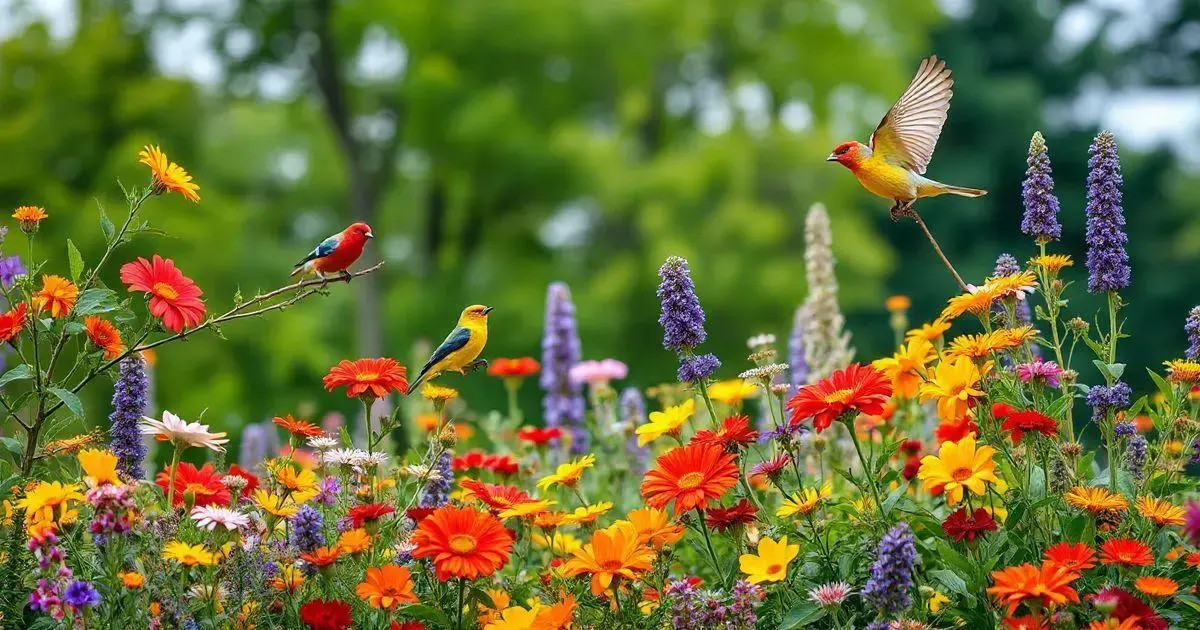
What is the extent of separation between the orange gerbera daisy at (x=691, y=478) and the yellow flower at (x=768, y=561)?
158 mm

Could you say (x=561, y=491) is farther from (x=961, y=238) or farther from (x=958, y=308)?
(x=961, y=238)

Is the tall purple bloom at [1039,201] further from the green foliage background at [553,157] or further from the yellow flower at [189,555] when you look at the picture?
the green foliage background at [553,157]

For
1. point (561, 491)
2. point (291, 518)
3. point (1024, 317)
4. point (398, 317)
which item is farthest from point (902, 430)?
point (398, 317)

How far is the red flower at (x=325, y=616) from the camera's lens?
2469 mm

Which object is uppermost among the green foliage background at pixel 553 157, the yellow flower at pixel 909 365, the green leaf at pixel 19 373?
the green foliage background at pixel 553 157

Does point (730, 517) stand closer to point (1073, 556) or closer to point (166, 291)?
point (1073, 556)

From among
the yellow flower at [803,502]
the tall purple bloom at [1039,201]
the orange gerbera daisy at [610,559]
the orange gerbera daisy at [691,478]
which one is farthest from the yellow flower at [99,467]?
the tall purple bloom at [1039,201]

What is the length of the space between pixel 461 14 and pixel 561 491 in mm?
14972

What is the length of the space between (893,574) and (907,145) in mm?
1279

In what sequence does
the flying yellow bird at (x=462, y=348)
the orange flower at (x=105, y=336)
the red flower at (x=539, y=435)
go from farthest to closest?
the red flower at (x=539, y=435)
the flying yellow bird at (x=462, y=348)
the orange flower at (x=105, y=336)

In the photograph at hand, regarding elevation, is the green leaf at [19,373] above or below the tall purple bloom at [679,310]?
above

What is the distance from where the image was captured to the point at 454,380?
1538 centimetres

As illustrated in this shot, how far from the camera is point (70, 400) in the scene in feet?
→ 8.85

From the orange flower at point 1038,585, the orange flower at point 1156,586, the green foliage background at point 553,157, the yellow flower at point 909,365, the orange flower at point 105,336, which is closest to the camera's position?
the orange flower at point 1038,585
